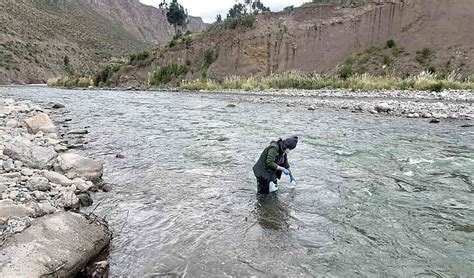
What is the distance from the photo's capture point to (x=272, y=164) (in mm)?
7430

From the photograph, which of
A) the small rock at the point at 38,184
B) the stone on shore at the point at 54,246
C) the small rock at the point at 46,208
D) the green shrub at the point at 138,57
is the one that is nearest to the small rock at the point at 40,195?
the small rock at the point at 38,184

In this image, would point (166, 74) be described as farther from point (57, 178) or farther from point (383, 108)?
point (57, 178)

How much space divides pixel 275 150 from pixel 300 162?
9.52ft

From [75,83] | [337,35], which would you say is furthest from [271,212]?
[75,83]

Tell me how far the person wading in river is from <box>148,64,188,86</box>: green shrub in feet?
139

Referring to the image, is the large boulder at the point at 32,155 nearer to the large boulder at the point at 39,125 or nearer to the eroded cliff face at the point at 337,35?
the large boulder at the point at 39,125

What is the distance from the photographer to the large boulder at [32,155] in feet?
27.4

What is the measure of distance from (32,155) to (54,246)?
435 centimetres

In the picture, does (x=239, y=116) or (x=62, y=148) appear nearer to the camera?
(x=62, y=148)

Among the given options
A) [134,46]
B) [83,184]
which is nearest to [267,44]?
[83,184]

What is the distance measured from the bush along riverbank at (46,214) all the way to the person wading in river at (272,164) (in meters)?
2.86

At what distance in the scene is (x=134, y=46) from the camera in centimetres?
12675

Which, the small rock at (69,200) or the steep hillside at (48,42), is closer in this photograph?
the small rock at (69,200)

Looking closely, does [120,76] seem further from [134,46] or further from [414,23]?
[134,46]
